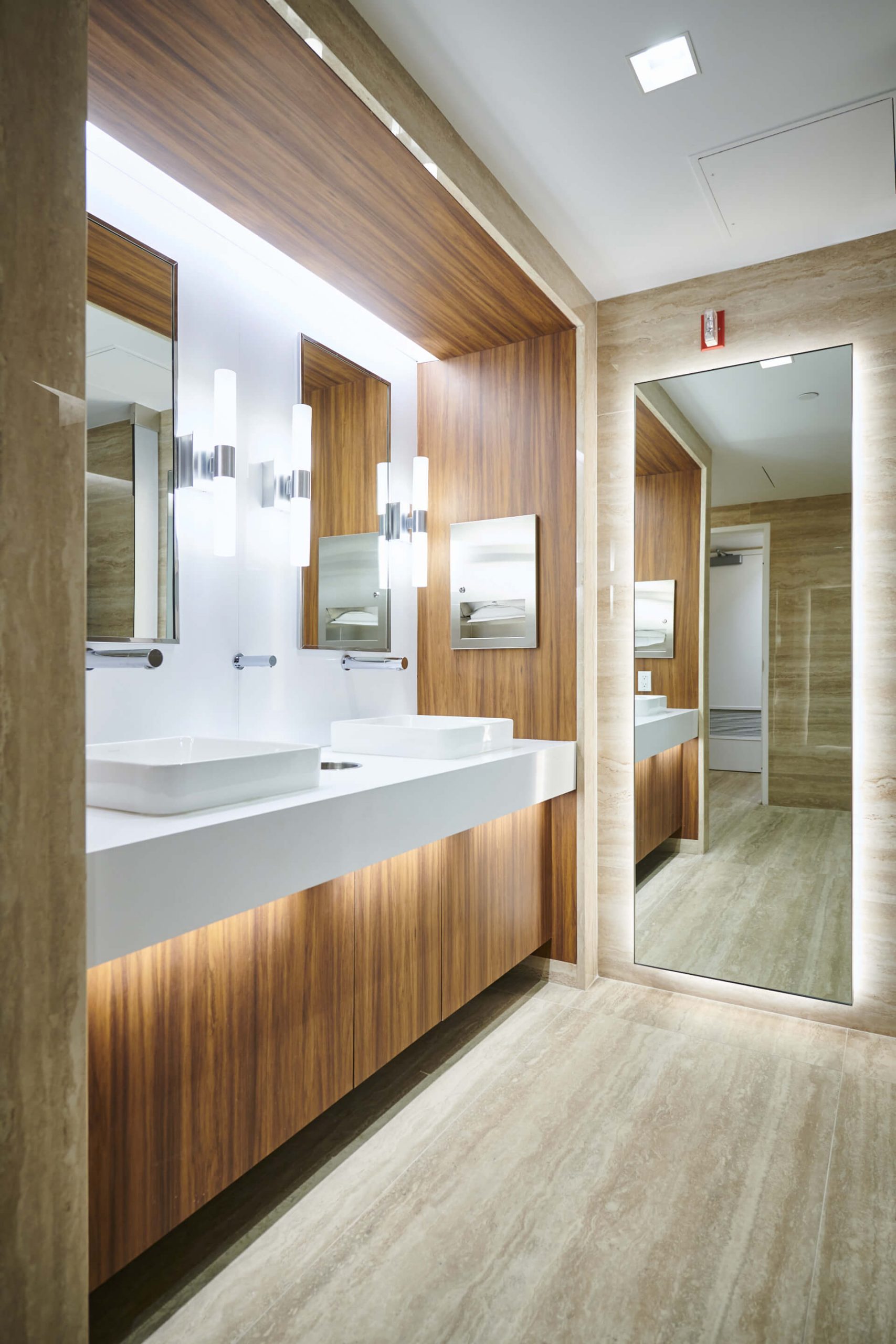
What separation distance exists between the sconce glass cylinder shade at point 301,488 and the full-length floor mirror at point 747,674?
4.15 feet

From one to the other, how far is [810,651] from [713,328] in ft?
3.80

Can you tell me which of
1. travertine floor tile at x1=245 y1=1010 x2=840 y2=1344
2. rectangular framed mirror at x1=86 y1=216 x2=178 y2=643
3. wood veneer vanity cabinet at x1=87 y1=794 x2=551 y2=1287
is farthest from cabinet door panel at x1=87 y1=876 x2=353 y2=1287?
rectangular framed mirror at x1=86 y1=216 x2=178 y2=643

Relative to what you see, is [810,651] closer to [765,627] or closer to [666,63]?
[765,627]

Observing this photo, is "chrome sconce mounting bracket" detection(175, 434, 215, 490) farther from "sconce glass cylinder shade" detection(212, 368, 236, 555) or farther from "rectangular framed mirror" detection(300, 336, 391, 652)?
"rectangular framed mirror" detection(300, 336, 391, 652)

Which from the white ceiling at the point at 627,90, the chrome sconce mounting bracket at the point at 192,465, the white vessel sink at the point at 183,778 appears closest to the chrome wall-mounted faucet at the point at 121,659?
the white vessel sink at the point at 183,778

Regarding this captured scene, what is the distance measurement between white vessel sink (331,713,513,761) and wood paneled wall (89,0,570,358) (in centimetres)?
136

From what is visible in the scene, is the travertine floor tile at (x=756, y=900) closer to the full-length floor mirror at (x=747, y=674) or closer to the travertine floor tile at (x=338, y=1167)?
the full-length floor mirror at (x=747, y=674)

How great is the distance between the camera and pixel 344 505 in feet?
8.57

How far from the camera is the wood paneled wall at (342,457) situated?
2.47m

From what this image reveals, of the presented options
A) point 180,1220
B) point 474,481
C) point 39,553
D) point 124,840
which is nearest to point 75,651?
point 39,553

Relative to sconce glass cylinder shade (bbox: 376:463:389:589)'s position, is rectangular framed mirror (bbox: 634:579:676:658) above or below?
below

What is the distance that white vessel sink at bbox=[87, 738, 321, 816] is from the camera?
1371 millimetres

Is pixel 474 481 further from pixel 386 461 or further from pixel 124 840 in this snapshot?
pixel 124 840

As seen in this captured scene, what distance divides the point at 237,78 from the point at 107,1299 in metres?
2.31
